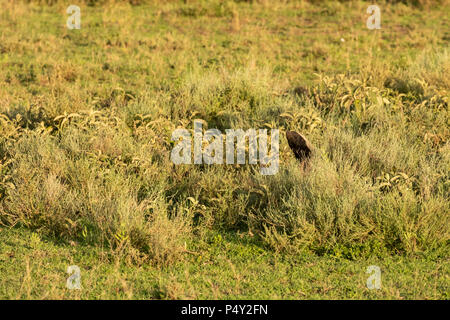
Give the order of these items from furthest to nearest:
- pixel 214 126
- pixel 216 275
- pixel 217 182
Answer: pixel 214 126, pixel 217 182, pixel 216 275

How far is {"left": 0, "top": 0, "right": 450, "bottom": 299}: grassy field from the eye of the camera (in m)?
4.82

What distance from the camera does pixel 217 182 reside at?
620 cm

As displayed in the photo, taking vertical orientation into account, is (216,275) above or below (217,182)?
below

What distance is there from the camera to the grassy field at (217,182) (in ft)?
15.8

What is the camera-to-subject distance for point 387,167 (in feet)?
21.4

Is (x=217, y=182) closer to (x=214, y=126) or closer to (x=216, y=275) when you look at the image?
(x=216, y=275)

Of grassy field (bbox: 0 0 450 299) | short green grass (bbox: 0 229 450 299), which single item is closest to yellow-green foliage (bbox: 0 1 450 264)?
grassy field (bbox: 0 0 450 299)

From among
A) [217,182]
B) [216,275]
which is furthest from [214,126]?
[216,275]

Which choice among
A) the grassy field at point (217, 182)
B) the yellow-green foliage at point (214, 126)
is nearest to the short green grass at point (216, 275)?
the grassy field at point (217, 182)

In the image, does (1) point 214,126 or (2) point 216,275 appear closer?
(2) point 216,275

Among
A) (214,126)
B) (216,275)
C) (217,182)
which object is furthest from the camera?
(214,126)

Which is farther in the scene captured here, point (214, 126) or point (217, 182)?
point (214, 126)
